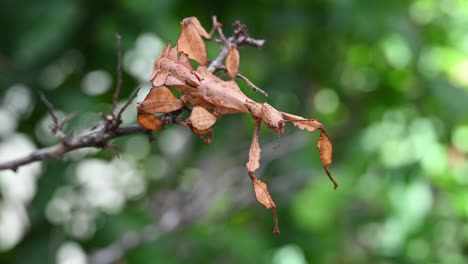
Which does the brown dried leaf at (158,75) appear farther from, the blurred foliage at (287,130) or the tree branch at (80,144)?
the blurred foliage at (287,130)

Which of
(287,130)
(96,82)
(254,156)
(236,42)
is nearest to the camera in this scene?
(254,156)

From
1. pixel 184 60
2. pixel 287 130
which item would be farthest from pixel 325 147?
pixel 287 130

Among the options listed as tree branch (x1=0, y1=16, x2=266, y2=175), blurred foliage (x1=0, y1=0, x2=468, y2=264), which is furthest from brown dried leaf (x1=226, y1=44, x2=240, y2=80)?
blurred foliage (x1=0, y1=0, x2=468, y2=264)

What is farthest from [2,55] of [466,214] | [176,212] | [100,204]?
[466,214]

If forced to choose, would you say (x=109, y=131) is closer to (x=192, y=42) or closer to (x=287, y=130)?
(x=192, y=42)

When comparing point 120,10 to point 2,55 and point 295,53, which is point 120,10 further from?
point 295,53

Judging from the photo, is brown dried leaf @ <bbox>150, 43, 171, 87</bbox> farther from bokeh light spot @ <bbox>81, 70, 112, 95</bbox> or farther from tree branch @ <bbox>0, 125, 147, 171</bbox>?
bokeh light spot @ <bbox>81, 70, 112, 95</bbox>

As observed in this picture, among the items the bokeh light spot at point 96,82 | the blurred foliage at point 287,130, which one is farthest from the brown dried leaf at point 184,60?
the bokeh light spot at point 96,82
